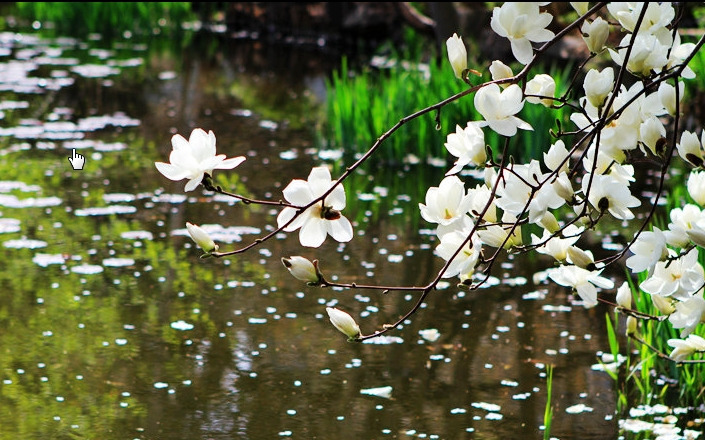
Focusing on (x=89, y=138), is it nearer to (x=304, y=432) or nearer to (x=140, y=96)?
(x=140, y=96)

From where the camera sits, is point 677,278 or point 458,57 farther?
point 677,278

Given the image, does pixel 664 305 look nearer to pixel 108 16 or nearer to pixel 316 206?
pixel 316 206

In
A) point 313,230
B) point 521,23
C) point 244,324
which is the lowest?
point 313,230

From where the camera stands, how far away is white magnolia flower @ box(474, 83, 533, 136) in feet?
6.73

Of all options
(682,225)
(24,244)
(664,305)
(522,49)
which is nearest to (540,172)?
(522,49)

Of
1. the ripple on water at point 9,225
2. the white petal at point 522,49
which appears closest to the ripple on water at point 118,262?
the ripple on water at point 9,225

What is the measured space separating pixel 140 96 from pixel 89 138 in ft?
5.77

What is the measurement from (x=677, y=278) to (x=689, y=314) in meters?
0.11

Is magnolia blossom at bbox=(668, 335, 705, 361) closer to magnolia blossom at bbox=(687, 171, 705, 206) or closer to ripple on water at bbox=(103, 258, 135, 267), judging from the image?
magnolia blossom at bbox=(687, 171, 705, 206)

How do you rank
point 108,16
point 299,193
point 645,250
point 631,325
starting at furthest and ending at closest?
1. point 108,16
2. point 631,325
3. point 645,250
4. point 299,193

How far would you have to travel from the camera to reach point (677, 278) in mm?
2395

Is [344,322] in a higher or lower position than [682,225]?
lower

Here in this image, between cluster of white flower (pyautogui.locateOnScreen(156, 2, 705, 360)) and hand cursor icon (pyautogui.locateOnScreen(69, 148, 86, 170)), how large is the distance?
4445 mm

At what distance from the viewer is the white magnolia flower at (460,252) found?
2.13 metres
